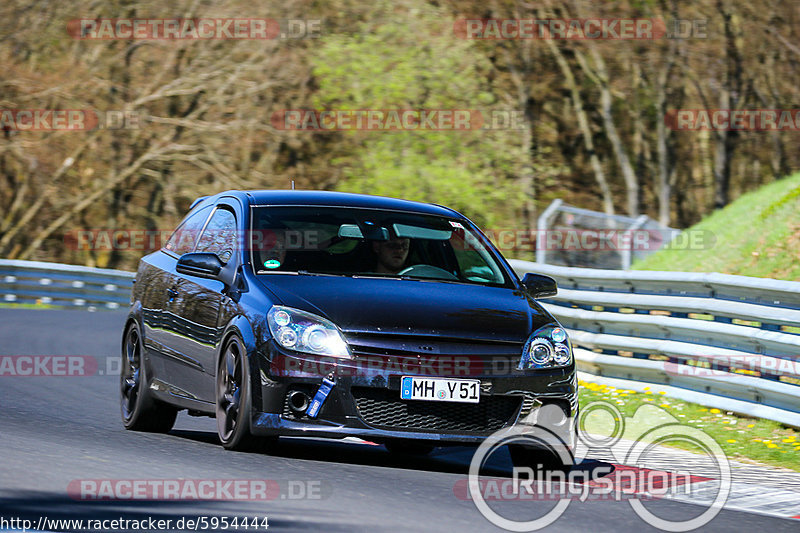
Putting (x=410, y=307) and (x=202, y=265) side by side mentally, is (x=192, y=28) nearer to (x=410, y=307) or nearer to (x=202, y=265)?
(x=202, y=265)

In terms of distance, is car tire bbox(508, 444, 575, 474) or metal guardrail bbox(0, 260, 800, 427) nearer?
car tire bbox(508, 444, 575, 474)

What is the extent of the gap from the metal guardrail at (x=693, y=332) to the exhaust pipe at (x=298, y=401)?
398 cm

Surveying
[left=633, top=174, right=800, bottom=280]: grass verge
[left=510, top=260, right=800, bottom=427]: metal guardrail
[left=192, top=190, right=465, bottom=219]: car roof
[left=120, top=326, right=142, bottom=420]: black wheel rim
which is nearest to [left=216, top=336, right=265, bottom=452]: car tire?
[left=192, top=190, right=465, bottom=219]: car roof

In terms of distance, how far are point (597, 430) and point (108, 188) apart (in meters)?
26.5

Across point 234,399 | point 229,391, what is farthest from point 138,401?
point 234,399

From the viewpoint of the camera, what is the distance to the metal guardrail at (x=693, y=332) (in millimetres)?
10469

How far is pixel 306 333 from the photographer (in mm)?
7715

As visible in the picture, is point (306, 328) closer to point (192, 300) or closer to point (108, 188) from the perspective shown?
point (192, 300)

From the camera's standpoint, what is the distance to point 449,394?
7.66 meters

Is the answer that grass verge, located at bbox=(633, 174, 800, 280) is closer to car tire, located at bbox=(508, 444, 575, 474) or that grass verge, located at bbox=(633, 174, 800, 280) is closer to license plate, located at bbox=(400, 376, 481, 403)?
car tire, located at bbox=(508, 444, 575, 474)

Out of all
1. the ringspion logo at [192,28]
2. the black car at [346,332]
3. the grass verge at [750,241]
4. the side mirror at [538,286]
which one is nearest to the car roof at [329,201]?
the black car at [346,332]

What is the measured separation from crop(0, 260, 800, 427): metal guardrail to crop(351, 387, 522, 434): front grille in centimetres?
326

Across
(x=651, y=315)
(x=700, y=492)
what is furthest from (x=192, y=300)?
(x=651, y=315)

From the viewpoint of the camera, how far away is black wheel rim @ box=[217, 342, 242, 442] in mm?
7980
